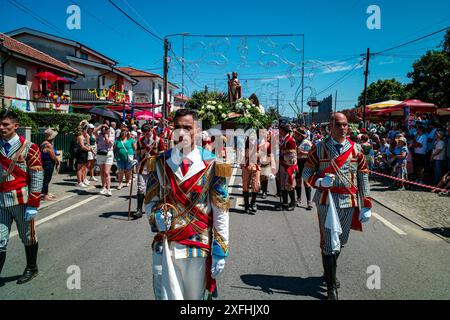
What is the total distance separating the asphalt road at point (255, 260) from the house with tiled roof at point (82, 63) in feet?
73.7

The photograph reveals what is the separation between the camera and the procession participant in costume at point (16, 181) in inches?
155

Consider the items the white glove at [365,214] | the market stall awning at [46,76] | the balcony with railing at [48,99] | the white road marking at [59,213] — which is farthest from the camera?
the balcony with railing at [48,99]

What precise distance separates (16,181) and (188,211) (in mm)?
2498

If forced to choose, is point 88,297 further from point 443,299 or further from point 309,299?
point 443,299

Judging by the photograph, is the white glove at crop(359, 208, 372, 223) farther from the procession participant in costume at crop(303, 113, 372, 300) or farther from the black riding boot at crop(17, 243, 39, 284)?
the black riding boot at crop(17, 243, 39, 284)

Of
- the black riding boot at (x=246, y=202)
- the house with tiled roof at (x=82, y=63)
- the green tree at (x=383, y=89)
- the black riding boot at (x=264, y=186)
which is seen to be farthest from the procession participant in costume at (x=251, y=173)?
the green tree at (x=383, y=89)

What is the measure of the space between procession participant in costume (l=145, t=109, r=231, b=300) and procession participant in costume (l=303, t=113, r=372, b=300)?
5.33 feet

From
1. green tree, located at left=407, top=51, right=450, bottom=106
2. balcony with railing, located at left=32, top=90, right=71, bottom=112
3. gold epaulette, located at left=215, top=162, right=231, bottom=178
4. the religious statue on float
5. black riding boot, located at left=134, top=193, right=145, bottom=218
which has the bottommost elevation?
black riding boot, located at left=134, top=193, right=145, bottom=218

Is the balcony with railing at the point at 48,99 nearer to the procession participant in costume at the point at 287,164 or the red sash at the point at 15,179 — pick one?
the procession participant in costume at the point at 287,164

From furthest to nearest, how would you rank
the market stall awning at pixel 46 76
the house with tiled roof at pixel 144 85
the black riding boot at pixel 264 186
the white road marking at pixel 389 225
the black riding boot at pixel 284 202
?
the house with tiled roof at pixel 144 85, the market stall awning at pixel 46 76, the black riding boot at pixel 264 186, the black riding boot at pixel 284 202, the white road marking at pixel 389 225

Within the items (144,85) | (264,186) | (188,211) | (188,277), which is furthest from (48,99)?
(144,85)

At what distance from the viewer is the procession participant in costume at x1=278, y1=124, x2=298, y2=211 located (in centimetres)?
797

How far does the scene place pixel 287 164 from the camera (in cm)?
809

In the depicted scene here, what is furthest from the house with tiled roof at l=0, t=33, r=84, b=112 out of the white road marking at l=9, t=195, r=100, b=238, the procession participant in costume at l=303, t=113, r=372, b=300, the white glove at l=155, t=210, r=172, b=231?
the white glove at l=155, t=210, r=172, b=231
